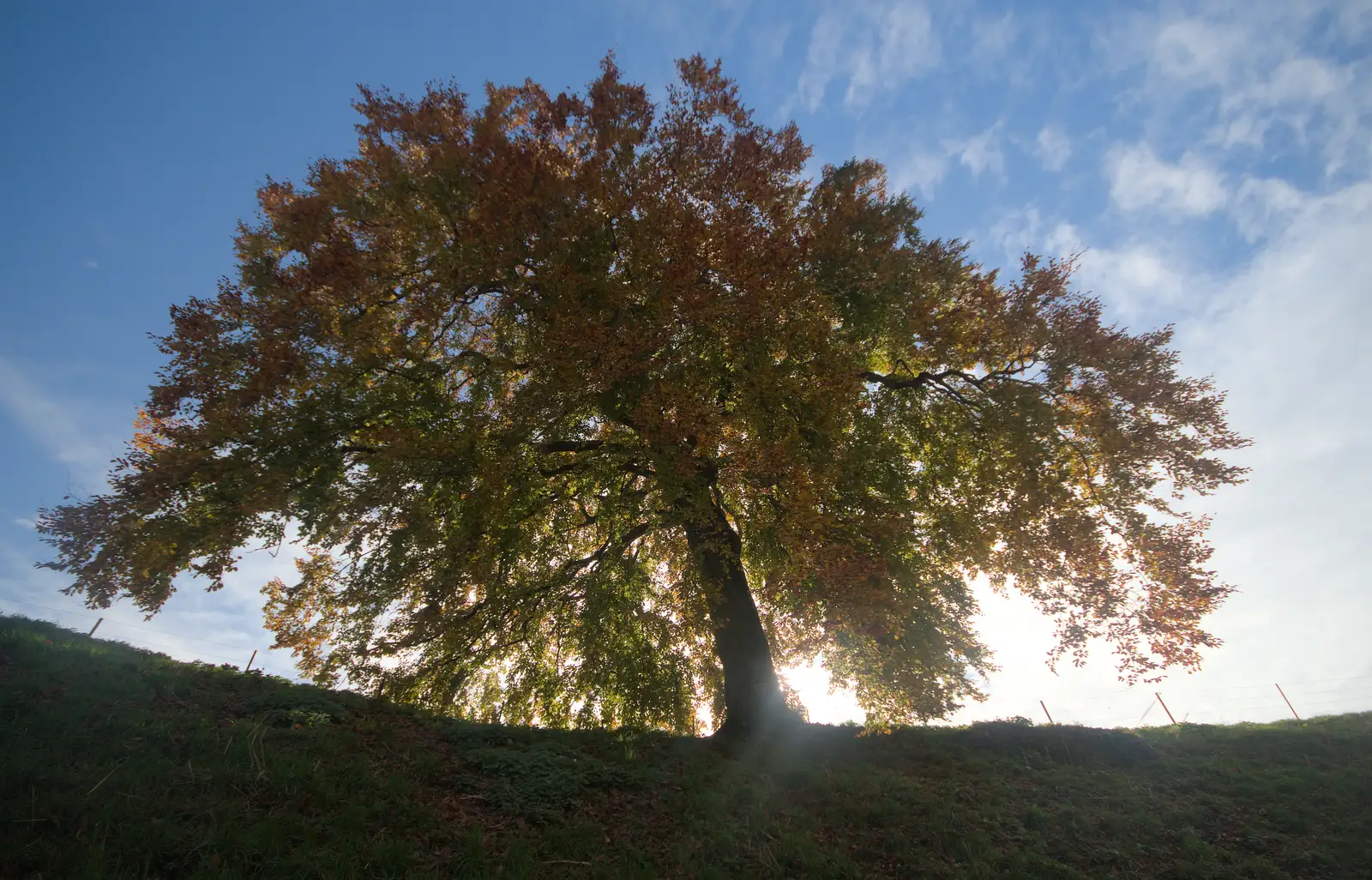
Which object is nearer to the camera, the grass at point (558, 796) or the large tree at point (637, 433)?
the grass at point (558, 796)

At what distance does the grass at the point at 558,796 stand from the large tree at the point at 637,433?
6.20ft

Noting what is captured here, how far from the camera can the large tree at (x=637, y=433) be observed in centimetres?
1095

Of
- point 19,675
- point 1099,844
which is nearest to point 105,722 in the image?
point 19,675

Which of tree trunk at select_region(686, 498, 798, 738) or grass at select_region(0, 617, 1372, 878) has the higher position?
tree trunk at select_region(686, 498, 798, 738)

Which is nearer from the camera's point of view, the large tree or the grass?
the grass

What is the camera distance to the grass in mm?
5699

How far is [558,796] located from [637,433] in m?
6.58

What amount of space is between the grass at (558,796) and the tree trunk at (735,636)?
958 mm

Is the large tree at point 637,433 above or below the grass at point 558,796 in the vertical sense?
above

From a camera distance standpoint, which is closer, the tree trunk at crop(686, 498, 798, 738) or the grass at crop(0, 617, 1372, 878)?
the grass at crop(0, 617, 1372, 878)

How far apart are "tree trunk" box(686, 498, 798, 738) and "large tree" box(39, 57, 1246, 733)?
7 centimetres

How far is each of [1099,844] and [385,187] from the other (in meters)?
16.9

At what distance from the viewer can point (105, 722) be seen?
23.6 feet

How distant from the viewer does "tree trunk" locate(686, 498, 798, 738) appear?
41.0 feet
